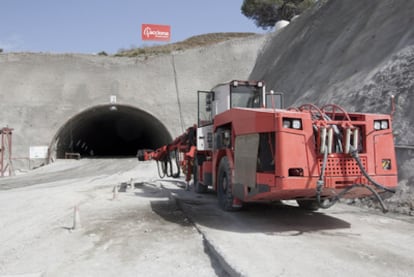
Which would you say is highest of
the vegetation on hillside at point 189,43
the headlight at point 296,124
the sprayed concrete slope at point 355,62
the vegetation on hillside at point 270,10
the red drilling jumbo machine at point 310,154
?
the vegetation on hillside at point 270,10

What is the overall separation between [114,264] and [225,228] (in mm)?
2297

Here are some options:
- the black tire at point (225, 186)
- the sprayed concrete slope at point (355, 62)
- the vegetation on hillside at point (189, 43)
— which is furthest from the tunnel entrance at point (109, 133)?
the black tire at point (225, 186)

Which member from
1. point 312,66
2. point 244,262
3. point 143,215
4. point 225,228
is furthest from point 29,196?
point 312,66

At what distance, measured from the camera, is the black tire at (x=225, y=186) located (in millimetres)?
7852

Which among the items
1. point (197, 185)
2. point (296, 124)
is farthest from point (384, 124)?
point (197, 185)

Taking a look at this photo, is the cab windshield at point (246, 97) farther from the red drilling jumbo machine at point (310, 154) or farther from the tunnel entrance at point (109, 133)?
the tunnel entrance at point (109, 133)

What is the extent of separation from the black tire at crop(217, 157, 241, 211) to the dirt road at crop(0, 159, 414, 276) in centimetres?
19

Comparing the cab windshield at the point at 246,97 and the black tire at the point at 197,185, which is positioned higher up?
the cab windshield at the point at 246,97

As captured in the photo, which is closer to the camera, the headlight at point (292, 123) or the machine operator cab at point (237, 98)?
the headlight at point (292, 123)

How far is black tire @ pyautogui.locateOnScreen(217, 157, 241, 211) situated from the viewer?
7.85 meters

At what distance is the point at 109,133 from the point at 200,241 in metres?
39.0

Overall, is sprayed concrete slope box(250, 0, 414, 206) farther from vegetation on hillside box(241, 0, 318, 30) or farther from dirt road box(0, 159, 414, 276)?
vegetation on hillside box(241, 0, 318, 30)

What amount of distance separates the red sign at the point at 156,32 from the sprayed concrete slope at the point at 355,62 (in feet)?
45.7

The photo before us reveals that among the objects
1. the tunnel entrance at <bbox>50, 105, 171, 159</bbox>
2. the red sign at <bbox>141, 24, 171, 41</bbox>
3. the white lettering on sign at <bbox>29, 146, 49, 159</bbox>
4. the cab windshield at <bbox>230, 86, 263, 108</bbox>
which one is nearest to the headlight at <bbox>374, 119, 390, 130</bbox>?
the cab windshield at <bbox>230, 86, 263, 108</bbox>
